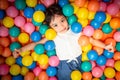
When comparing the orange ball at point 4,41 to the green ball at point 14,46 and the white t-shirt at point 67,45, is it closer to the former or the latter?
the green ball at point 14,46

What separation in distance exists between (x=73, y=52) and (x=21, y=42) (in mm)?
426

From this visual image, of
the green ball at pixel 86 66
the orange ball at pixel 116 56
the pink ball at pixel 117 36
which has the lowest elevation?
the green ball at pixel 86 66

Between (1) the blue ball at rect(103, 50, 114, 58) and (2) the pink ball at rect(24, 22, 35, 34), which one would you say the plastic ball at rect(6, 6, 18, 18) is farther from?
(1) the blue ball at rect(103, 50, 114, 58)

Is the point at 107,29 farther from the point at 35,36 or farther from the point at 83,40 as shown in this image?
the point at 35,36

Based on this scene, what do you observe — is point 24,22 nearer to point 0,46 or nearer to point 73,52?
point 0,46

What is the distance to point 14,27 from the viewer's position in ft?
5.65

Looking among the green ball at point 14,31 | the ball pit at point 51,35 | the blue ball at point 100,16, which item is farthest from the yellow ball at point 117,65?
the green ball at point 14,31

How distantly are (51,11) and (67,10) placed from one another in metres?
0.12

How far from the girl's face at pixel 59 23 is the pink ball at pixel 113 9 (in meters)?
0.34

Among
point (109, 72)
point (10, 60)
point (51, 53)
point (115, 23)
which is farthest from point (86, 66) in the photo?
point (10, 60)

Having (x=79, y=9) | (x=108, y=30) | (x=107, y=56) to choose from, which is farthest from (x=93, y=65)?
(x=79, y=9)

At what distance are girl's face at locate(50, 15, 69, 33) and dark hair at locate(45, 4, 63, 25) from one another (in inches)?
1.3

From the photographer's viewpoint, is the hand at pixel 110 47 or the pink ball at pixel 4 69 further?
the pink ball at pixel 4 69

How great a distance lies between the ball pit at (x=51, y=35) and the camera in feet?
5.36
